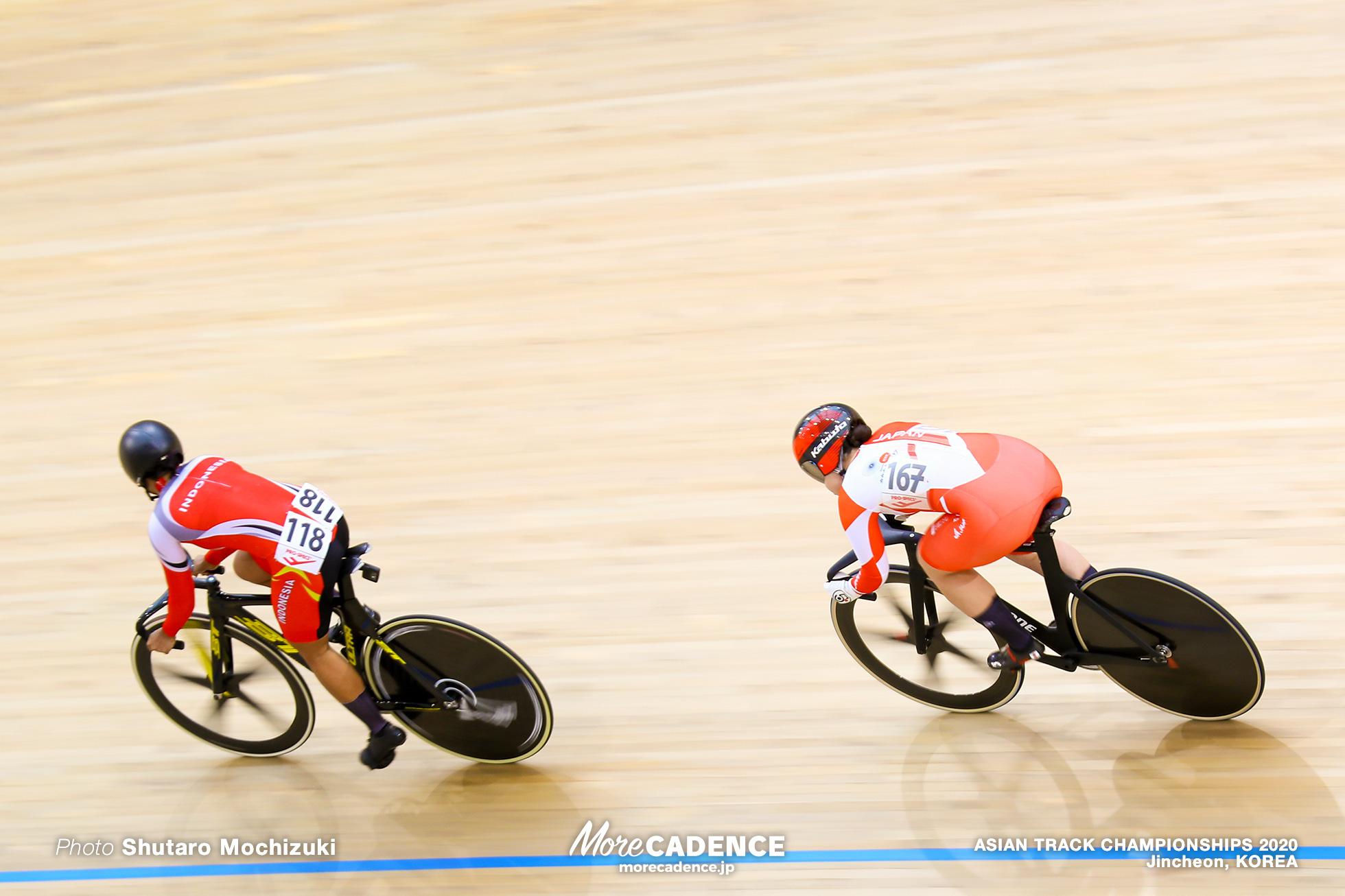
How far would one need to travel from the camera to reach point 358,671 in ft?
9.87

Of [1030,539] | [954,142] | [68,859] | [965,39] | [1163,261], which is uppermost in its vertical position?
[965,39]

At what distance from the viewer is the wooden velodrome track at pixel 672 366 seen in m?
3.04

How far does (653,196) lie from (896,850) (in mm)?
3398

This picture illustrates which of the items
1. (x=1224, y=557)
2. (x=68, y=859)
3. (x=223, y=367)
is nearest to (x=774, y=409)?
(x=1224, y=557)

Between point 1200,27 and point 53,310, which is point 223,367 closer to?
point 53,310

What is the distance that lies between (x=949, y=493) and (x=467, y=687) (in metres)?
1.42

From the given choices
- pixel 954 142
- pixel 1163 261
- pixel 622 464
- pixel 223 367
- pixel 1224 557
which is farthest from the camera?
pixel 954 142

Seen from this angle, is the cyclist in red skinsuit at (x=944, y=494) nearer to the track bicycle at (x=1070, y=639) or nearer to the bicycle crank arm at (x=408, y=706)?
the track bicycle at (x=1070, y=639)

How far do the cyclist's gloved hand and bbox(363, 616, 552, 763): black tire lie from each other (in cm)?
83

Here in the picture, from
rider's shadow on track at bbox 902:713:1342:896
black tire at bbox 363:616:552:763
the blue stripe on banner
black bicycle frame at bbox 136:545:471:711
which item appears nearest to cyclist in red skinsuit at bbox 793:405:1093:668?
rider's shadow on track at bbox 902:713:1342:896

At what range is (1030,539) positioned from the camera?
2.70 metres

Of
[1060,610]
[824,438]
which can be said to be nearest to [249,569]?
[824,438]

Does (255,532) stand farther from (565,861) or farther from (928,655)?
(928,655)

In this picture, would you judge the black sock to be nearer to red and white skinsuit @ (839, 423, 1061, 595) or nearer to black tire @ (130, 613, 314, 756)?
red and white skinsuit @ (839, 423, 1061, 595)
